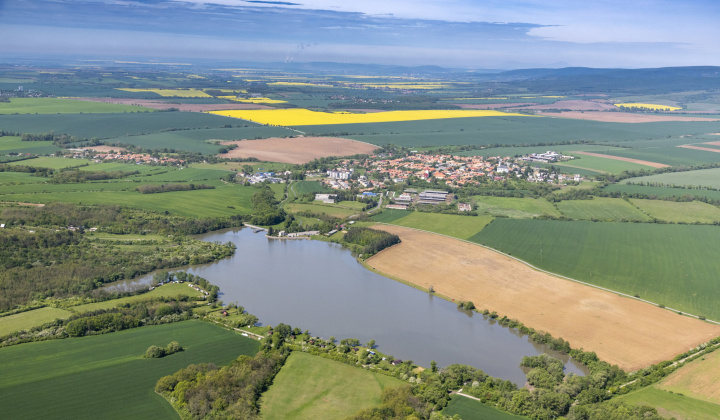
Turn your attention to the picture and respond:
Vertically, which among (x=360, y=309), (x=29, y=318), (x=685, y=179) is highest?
(x=685, y=179)

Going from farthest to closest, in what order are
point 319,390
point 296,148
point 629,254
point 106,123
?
1. point 106,123
2. point 296,148
3. point 629,254
4. point 319,390

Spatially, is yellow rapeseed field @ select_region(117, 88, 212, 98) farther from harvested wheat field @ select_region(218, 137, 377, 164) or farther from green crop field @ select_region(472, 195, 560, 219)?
green crop field @ select_region(472, 195, 560, 219)

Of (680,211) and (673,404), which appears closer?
(673,404)

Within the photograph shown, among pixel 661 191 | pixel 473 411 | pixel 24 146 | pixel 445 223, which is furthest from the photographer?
pixel 24 146

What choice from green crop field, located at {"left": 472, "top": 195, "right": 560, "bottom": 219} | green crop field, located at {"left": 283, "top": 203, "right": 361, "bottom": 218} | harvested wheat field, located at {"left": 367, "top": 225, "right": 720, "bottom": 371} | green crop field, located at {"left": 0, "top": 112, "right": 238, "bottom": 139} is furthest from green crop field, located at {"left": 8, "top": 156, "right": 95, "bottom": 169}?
green crop field, located at {"left": 472, "top": 195, "right": 560, "bottom": 219}

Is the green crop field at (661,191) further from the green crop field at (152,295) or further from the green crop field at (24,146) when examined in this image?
the green crop field at (24,146)

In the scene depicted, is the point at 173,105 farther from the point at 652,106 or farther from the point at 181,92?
the point at 652,106

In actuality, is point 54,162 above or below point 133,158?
below

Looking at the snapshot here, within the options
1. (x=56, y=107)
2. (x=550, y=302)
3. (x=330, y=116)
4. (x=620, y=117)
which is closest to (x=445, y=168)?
(x=550, y=302)
